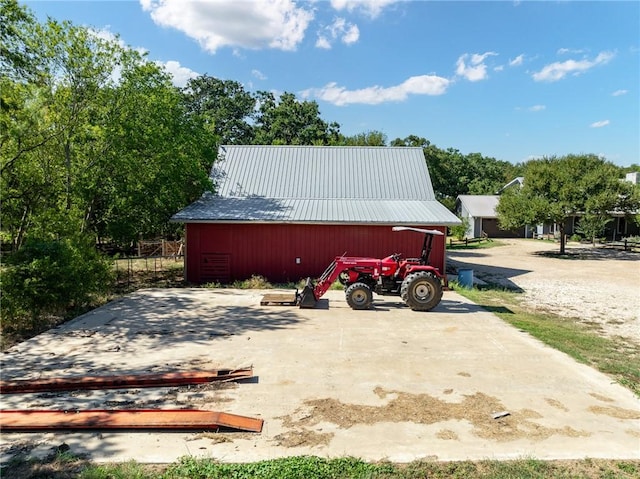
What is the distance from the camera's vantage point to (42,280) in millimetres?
9539

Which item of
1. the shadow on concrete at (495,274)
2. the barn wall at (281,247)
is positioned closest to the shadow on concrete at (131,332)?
the barn wall at (281,247)

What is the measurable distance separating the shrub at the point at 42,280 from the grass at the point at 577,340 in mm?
10394

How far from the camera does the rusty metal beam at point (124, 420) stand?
484 centimetres

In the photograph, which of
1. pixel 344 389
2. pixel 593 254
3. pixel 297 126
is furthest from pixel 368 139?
pixel 344 389

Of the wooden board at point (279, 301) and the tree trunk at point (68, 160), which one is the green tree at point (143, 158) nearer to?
the tree trunk at point (68, 160)

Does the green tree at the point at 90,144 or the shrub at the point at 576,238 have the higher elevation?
the green tree at the point at 90,144

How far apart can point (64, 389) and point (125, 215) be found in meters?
11.6

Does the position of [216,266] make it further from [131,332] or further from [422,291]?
[422,291]

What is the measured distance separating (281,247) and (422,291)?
6.15m

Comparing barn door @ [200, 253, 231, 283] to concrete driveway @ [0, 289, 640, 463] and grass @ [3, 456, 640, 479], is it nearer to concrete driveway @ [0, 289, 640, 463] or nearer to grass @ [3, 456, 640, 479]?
concrete driveway @ [0, 289, 640, 463]

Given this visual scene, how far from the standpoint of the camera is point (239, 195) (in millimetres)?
17875

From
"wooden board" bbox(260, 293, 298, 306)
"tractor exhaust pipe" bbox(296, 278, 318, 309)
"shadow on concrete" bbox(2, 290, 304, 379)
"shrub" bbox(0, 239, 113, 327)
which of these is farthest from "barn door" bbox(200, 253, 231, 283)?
"tractor exhaust pipe" bbox(296, 278, 318, 309)

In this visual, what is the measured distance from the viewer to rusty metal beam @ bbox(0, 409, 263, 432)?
4840mm

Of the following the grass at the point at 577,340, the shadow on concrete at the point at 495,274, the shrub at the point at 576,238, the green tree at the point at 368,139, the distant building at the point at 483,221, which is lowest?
the grass at the point at 577,340
